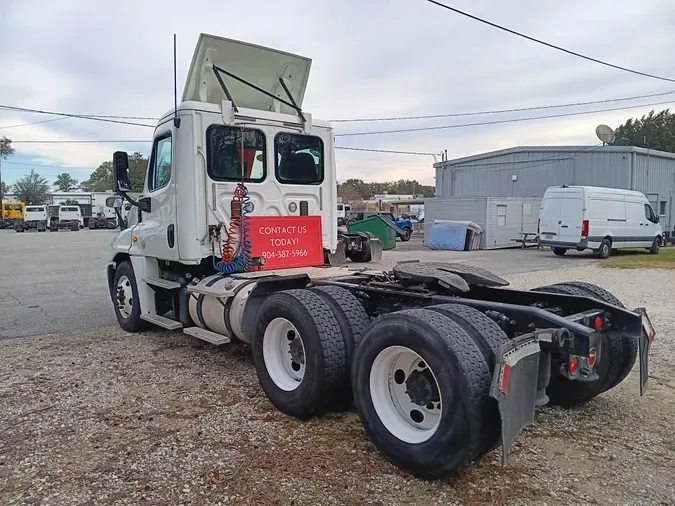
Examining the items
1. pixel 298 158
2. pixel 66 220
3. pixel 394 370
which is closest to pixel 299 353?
pixel 394 370

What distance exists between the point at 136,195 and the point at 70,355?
2106 millimetres

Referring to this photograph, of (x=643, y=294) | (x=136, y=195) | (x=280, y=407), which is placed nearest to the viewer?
(x=280, y=407)

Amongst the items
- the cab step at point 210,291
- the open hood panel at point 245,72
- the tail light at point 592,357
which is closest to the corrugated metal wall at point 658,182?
the open hood panel at point 245,72

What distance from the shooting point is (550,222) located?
19.8 meters

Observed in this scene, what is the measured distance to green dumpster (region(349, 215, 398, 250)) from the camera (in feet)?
79.2

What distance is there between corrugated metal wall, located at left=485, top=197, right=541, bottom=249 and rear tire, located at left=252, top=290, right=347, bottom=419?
2106cm

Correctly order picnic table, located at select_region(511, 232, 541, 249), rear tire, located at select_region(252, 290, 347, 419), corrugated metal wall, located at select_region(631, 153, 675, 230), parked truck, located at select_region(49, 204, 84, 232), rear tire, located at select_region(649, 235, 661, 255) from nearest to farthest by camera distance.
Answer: rear tire, located at select_region(252, 290, 347, 419) < rear tire, located at select_region(649, 235, 661, 255) < picnic table, located at select_region(511, 232, 541, 249) < corrugated metal wall, located at select_region(631, 153, 675, 230) < parked truck, located at select_region(49, 204, 84, 232)

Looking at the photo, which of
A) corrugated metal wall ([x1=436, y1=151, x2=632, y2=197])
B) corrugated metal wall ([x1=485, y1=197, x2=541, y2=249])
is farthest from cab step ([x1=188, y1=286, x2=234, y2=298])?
corrugated metal wall ([x1=436, y1=151, x2=632, y2=197])

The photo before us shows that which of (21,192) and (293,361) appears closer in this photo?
(293,361)

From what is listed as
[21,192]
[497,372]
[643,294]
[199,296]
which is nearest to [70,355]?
[199,296]

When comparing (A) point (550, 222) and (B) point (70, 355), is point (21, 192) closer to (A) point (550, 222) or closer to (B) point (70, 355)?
(A) point (550, 222)

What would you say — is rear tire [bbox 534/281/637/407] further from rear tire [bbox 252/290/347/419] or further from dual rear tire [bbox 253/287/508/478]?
rear tire [bbox 252/290/347/419]

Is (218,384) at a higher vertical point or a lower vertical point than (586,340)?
lower

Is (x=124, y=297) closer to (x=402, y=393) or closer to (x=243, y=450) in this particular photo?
(x=243, y=450)
